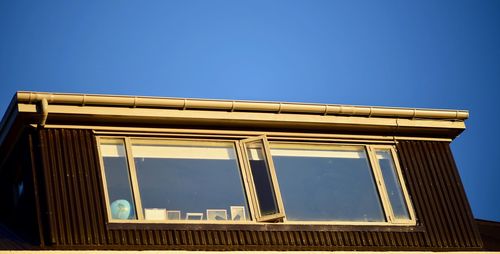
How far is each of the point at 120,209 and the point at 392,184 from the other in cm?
541

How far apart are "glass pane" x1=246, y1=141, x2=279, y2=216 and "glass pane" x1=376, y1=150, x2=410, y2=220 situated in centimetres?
242

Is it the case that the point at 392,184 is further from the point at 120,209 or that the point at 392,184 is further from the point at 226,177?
the point at 120,209

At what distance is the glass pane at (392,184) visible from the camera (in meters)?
19.6

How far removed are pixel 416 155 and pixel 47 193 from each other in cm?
734

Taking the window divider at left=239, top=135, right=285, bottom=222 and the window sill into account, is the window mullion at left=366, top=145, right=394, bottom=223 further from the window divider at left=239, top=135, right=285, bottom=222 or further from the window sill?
the window divider at left=239, top=135, right=285, bottom=222

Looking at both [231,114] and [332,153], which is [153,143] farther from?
[332,153]

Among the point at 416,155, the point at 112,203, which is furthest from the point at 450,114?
the point at 112,203

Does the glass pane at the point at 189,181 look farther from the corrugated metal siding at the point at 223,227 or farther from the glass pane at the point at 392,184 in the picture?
the glass pane at the point at 392,184

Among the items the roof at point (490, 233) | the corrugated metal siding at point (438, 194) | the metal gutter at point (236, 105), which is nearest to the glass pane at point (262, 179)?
the metal gutter at point (236, 105)

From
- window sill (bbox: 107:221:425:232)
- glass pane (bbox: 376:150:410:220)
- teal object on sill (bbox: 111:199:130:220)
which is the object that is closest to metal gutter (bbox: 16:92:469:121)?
glass pane (bbox: 376:150:410:220)

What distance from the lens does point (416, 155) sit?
20438 millimetres

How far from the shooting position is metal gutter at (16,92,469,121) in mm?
18062

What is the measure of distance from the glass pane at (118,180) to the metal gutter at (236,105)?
78 cm

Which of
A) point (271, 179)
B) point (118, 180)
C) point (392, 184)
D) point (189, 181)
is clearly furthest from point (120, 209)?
point (392, 184)
